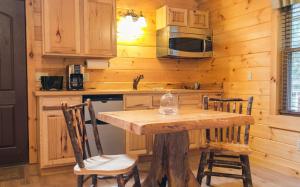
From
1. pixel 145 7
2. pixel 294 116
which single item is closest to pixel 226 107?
pixel 294 116

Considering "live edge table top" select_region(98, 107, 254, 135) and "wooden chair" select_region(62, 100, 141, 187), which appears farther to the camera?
"wooden chair" select_region(62, 100, 141, 187)

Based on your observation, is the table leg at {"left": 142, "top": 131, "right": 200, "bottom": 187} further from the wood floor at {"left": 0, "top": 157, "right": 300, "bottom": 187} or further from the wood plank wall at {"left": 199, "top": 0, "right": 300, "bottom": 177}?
the wood plank wall at {"left": 199, "top": 0, "right": 300, "bottom": 177}

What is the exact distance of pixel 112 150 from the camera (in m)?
3.56

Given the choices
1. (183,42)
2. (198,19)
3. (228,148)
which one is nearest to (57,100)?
(228,148)

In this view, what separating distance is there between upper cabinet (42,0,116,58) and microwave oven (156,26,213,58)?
0.82 metres

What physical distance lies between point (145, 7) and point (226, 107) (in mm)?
2202

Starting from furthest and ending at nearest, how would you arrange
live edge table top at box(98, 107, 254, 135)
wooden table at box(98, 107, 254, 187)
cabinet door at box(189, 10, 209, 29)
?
cabinet door at box(189, 10, 209, 29), wooden table at box(98, 107, 254, 187), live edge table top at box(98, 107, 254, 135)

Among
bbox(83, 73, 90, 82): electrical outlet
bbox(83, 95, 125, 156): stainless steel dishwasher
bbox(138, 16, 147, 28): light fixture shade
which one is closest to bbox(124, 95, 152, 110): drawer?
bbox(83, 95, 125, 156): stainless steel dishwasher

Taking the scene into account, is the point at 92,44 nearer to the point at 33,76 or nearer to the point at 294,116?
the point at 33,76

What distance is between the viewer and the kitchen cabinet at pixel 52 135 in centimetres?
324

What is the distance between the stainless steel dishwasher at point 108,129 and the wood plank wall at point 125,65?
667 millimetres

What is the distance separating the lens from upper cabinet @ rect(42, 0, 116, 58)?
3.48 meters

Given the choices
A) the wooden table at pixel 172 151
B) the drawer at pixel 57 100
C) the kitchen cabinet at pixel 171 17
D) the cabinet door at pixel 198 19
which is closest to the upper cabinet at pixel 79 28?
the drawer at pixel 57 100

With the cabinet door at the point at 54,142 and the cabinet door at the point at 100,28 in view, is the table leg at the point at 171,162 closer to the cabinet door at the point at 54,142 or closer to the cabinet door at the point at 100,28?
the cabinet door at the point at 54,142
